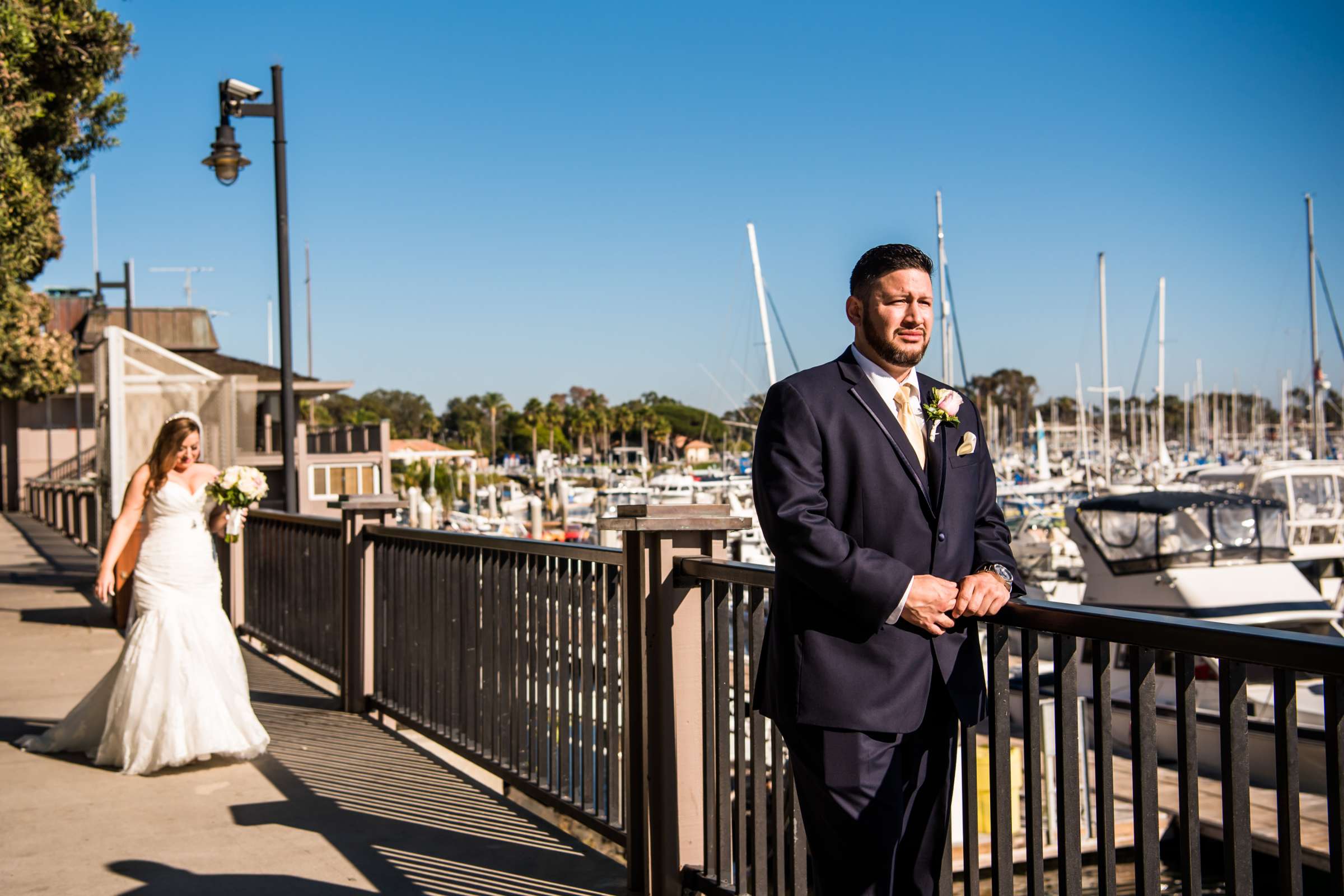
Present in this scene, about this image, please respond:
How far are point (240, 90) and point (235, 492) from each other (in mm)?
6131

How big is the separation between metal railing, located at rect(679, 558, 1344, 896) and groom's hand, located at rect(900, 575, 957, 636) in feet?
0.64

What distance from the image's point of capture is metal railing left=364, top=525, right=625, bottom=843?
5238mm

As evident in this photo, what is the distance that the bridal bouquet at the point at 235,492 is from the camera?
773cm

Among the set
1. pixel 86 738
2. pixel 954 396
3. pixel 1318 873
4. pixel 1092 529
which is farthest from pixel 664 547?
pixel 1092 529

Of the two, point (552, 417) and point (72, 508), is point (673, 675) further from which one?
point (552, 417)

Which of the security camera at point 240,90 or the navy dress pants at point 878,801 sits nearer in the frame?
the navy dress pants at point 878,801

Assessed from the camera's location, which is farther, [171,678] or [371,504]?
[371,504]

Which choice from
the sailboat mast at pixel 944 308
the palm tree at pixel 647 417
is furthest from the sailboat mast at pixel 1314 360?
the palm tree at pixel 647 417

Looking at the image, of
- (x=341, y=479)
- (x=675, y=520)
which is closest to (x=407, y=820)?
(x=675, y=520)

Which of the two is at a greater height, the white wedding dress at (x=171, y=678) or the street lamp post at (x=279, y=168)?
the street lamp post at (x=279, y=168)

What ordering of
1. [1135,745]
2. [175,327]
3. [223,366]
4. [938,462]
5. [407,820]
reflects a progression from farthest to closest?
[175,327], [223,366], [407,820], [938,462], [1135,745]

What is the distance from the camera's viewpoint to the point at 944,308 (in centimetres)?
3656

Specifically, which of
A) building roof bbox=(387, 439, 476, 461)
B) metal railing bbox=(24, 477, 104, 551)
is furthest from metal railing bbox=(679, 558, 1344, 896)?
building roof bbox=(387, 439, 476, 461)

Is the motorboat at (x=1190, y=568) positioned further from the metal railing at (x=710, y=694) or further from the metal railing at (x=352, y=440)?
the metal railing at (x=352, y=440)
